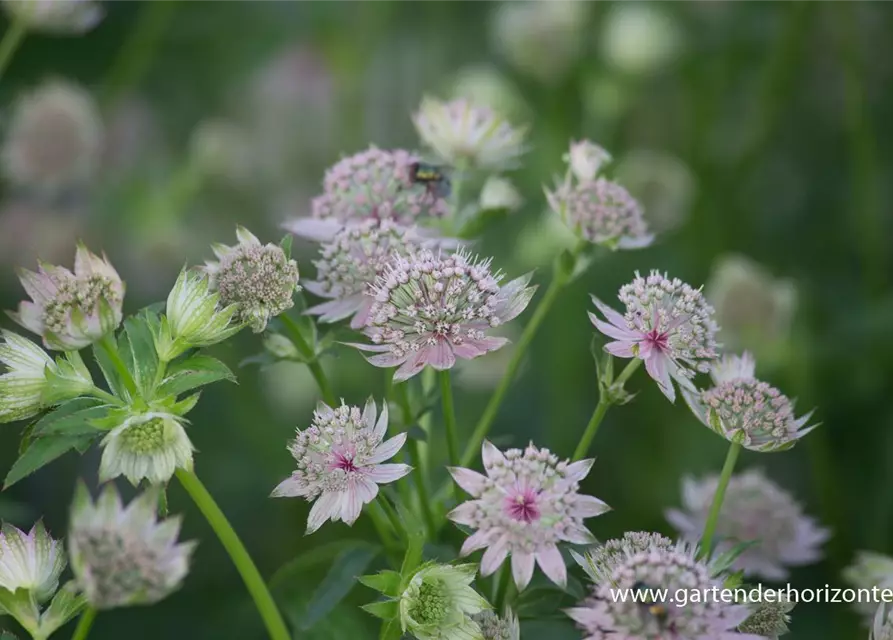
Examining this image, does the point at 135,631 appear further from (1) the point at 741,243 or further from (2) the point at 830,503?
(1) the point at 741,243

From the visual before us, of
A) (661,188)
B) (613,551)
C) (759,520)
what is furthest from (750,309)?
(613,551)

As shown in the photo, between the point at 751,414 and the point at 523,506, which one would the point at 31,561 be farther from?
the point at 751,414

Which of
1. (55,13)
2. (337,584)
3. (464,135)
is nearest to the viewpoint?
(337,584)

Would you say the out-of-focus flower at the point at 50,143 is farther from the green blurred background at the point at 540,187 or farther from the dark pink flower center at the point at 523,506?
the dark pink flower center at the point at 523,506

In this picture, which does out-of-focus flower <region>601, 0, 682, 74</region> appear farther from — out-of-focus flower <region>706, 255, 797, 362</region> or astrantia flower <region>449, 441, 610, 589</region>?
astrantia flower <region>449, 441, 610, 589</region>

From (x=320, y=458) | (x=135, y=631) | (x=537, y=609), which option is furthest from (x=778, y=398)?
(x=135, y=631)

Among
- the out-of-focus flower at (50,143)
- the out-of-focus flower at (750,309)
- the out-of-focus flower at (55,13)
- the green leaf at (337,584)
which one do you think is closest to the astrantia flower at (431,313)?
the green leaf at (337,584)

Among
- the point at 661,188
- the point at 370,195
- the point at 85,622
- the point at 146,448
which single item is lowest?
the point at 85,622
